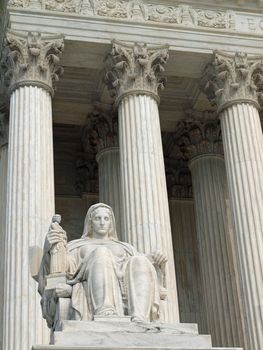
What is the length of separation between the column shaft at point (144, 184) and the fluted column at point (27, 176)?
93.4 inches

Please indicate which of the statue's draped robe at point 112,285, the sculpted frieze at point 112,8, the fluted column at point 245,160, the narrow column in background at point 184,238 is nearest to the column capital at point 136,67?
the sculpted frieze at point 112,8

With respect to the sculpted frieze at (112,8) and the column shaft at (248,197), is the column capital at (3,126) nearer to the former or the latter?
the sculpted frieze at (112,8)

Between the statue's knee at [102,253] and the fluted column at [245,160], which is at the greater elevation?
the fluted column at [245,160]

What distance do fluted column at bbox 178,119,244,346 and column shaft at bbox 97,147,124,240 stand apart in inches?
132

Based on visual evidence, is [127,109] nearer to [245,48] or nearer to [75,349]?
[245,48]

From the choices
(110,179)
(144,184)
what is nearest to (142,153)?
(144,184)

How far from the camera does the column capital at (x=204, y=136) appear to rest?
29094 millimetres

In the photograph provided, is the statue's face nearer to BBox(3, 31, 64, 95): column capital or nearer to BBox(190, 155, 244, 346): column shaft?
BBox(3, 31, 64, 95): column capital

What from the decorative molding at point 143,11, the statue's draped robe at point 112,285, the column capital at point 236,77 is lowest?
the statue's draped robe at point 112,285

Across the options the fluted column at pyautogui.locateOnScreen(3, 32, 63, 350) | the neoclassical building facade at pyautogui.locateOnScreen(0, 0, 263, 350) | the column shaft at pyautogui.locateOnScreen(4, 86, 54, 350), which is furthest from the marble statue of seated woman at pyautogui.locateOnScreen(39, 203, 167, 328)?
the neoclassical building facade at pyautogui.locateOnScreen(0, 0, 263, 350)

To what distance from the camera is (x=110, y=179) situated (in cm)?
2723

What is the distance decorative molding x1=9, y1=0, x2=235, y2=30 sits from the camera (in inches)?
966

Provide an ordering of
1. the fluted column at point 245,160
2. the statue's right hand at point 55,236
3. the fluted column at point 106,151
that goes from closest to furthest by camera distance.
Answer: the statue's right hand at point 55,236, the fluted column at point 245,160, the fluted column at point 106,151

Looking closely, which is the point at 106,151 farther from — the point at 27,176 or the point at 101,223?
the point at 101,223
